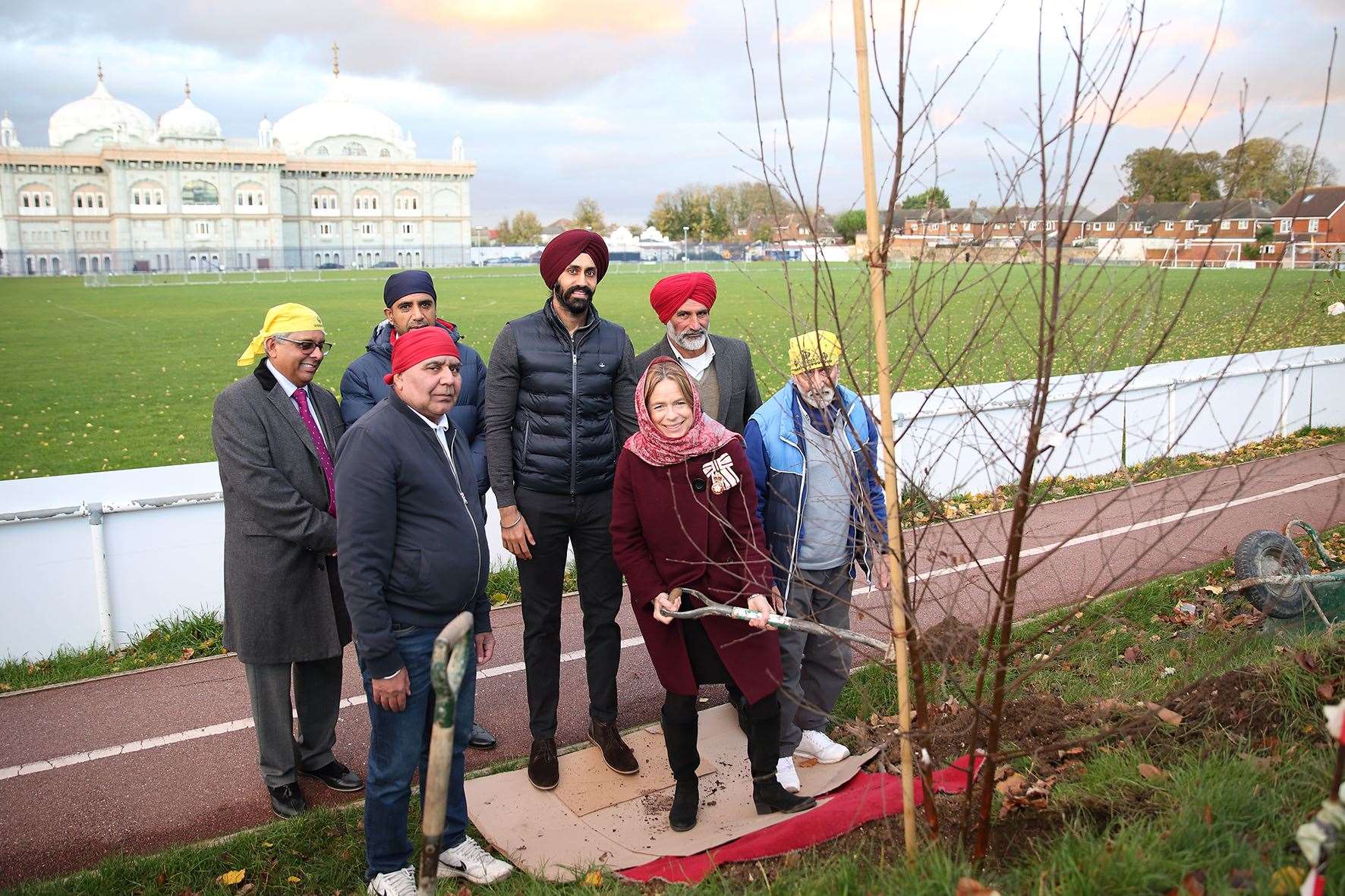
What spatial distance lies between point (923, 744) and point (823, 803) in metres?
1.18

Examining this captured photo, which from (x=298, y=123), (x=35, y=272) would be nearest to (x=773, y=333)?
(x=35, y=272)

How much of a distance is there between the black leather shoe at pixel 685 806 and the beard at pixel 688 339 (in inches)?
80.0

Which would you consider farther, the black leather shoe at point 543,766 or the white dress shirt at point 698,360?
the white dress shirt at point 698,360

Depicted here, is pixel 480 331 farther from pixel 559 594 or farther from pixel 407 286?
pixel 559 594

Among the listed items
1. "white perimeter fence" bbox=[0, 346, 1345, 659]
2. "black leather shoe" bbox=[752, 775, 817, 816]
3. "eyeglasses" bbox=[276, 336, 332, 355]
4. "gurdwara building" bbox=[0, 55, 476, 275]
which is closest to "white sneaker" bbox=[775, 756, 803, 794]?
"black leather shoe" bbox=[752, 775, 817, 816]

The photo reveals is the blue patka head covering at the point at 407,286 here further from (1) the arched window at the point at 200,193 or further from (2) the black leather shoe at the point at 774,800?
(1) the arched window at the point at 200,193

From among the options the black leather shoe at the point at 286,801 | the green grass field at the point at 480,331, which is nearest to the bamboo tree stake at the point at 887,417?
Result: the green grass field at the point at 480,331

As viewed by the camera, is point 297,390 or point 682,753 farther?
point 297,390

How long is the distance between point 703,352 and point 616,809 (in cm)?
219

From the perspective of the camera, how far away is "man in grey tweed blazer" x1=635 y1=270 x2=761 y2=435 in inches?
198

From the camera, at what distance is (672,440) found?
4070 mm

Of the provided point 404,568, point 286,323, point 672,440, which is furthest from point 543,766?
point 286,323

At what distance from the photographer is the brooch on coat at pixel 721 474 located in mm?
4094

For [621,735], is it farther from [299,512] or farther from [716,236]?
[716,236]
